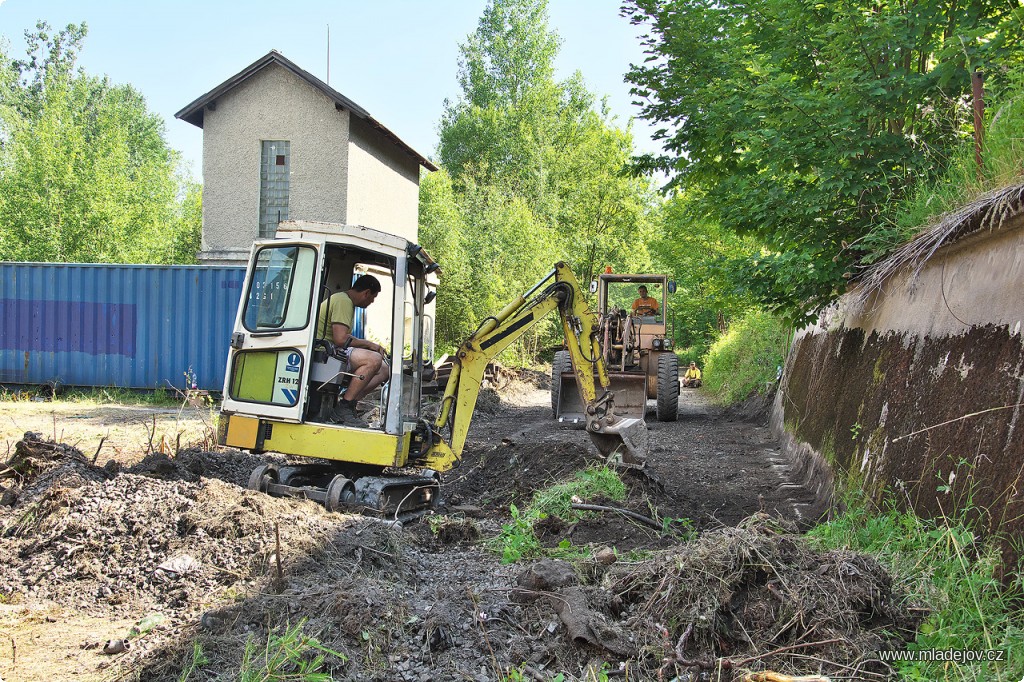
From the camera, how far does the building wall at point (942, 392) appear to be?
3904 mm

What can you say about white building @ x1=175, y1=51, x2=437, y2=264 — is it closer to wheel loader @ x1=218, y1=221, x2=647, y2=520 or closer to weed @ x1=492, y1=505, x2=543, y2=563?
wheel loader @ x1=218, y1=221, x2=647, y2=520

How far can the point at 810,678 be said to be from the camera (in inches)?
127

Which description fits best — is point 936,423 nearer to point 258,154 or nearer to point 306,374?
point 306,374

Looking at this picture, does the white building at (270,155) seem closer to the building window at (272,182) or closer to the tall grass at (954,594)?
the building window at (272,182)

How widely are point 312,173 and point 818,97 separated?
1454 centimetres

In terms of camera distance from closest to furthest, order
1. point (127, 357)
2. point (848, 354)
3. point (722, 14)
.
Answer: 1. point (848, 354)
2. point (722, 14)
3. point (127, 357)

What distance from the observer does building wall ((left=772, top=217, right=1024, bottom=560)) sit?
3.90 m

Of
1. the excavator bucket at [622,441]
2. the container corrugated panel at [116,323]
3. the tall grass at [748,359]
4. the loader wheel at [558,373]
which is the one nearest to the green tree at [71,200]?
the container corrugated panel at [116,323]

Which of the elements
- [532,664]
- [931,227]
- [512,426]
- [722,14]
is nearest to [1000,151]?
[931,227]

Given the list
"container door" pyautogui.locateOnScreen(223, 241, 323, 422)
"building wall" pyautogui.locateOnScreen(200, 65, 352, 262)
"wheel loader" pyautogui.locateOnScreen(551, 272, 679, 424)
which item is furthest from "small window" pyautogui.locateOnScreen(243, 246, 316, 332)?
"building wall" pyautogui.locateOnScreen(200, 65, 352, 262)

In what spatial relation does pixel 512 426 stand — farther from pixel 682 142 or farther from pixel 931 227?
pixel 931 227

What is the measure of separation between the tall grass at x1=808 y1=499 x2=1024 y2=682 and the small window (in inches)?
174

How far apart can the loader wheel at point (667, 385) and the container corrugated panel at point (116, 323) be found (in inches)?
337

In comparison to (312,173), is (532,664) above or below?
below
